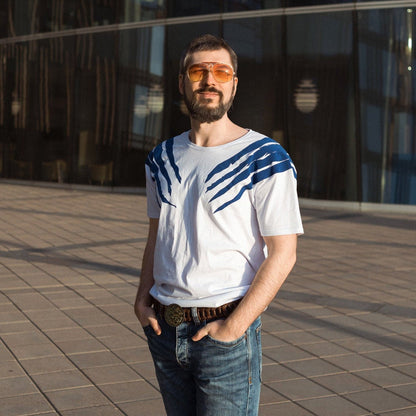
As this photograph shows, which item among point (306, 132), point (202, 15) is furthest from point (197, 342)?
point (202, 15)

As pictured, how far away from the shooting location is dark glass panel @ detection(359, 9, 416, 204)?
1416 centimetres

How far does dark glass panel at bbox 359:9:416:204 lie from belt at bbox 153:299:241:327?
1257 centimetres

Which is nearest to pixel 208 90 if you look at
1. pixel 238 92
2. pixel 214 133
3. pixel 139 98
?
pixel 214 133

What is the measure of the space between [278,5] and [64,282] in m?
9.36

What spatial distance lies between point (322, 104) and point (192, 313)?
42.7ft

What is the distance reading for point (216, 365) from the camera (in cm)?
225

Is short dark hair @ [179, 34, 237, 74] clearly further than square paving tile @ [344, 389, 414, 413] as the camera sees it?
No

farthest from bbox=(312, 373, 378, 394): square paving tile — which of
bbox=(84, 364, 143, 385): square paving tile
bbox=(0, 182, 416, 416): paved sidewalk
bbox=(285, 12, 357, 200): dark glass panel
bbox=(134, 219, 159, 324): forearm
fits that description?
bbox=(285, 12, 357, 200): dark glass panel

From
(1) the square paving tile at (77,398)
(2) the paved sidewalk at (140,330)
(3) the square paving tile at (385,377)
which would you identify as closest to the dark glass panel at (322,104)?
(2) the paved sidewalk at (140,330)

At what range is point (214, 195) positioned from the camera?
2.24m

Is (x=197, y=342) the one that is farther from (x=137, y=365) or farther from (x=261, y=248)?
(x=137, y=365)

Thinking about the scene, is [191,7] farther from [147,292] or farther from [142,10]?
[147,292]

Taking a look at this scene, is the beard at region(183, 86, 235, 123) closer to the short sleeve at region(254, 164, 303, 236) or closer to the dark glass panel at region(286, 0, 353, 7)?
the short sleeve at region(254, 164, 303, 236)

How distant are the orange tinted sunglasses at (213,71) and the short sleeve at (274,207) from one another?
325mm
